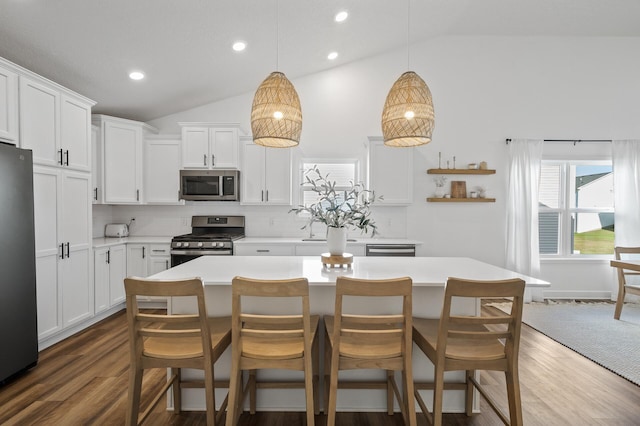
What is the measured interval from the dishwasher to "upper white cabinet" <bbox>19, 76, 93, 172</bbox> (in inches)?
136

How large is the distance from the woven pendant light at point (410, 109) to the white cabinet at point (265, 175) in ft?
8.42

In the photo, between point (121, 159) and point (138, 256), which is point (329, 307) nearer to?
point (138, 256)

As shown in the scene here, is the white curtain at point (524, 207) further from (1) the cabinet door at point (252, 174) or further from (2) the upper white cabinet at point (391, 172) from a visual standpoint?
(1) the cabinet door at point (252, 174)

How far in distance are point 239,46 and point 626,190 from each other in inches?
231

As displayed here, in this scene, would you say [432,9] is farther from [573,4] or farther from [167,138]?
[167,138]

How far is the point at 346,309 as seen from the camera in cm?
219

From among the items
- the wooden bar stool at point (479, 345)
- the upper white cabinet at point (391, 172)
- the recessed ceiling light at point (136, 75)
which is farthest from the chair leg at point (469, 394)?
the recessed ceiling light at point (136, 75)

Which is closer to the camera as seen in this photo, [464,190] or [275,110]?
[275,110]

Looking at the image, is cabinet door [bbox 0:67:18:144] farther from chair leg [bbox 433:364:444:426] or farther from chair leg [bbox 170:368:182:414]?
chair leg [bbox 433:364:444:426]

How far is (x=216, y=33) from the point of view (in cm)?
342

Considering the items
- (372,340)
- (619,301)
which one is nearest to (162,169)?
(372,340)

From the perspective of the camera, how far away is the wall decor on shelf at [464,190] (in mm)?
4926

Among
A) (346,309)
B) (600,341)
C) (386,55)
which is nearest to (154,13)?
(346,309)

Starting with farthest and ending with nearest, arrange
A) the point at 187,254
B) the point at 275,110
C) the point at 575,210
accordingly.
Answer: the point at 575,210
the point at 187,254
the point at 275,110
